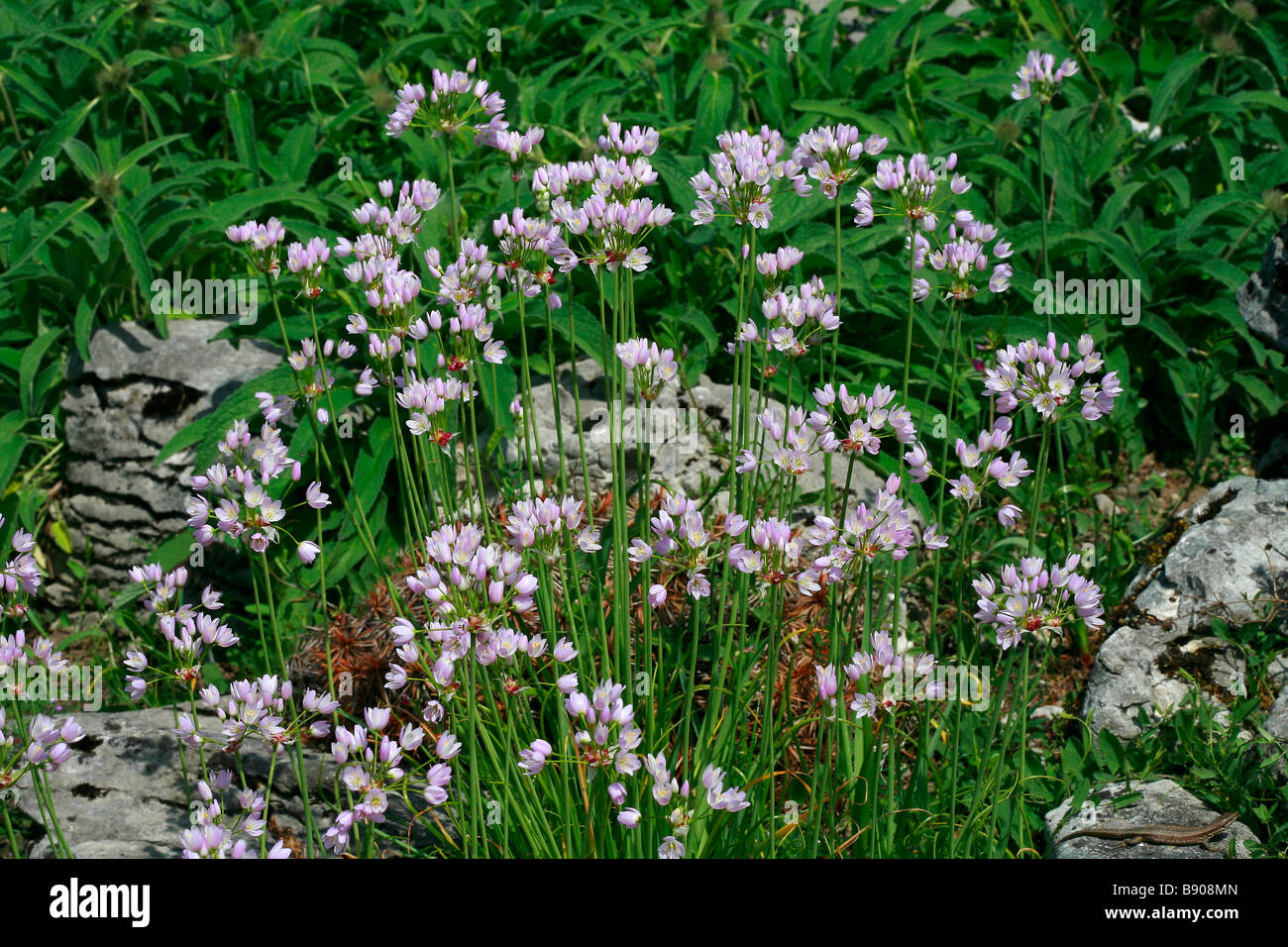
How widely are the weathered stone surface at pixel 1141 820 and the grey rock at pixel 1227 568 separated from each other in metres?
0.73

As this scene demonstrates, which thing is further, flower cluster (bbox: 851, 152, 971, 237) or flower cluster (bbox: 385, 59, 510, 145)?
flower cluster (bbox: 385, 59, 510, 145)

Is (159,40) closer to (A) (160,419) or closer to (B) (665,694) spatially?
(A) (160,419)

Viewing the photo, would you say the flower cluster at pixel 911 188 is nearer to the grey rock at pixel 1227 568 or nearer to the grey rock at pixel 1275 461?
the grey rock at pixel 1227 568

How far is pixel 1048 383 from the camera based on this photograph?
2676mm

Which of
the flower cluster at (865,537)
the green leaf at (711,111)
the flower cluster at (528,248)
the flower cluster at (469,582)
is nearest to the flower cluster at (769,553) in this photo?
the flower cluster at (865,537)

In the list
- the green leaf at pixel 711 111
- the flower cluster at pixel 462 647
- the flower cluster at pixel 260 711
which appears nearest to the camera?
the flower cluster at pixel 462 647

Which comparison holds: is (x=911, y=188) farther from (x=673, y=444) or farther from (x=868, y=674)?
(x=673, y=444)

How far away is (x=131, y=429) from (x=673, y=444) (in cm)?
244

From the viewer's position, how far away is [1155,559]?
4.32m

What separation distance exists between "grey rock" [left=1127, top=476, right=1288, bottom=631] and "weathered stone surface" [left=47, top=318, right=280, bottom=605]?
3.80 meters

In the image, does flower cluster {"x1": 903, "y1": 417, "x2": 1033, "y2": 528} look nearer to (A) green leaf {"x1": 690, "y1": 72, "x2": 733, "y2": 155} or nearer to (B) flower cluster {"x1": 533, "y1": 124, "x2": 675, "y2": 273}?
(B) flower cluster {"x1": 533, "y1": 124, "x2": 675, "y2": 273}

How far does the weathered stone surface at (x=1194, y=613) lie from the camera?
3.86m

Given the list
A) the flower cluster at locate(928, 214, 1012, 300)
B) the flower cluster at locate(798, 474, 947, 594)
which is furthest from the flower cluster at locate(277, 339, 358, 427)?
the flower cluster at locate(928, 214, 1012, 300)

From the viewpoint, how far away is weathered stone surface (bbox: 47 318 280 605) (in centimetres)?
507
